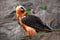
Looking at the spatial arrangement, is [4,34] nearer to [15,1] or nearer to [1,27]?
[1,27]

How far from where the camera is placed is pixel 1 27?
33.0ft

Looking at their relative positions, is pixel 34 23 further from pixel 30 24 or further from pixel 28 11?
pixel 28 11

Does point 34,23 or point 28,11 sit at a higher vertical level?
point 34,23

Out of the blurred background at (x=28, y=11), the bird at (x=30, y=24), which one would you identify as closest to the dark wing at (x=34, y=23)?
the bird at (x=30, y=24)

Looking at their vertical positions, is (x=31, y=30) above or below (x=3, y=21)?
above

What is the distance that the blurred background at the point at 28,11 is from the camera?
904 cm

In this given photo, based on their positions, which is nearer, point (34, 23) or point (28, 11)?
point (34, 23)

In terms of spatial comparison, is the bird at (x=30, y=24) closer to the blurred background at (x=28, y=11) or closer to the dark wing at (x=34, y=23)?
the dark wing at (x=34, y=23)

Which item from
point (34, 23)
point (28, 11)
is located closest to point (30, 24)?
point (34, 23)

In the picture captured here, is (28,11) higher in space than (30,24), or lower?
lower

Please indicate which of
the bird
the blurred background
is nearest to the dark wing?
the bird

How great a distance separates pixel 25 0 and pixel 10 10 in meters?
0.75

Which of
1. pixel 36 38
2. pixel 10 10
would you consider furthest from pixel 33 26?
pixel 10 10

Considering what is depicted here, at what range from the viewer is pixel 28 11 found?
32.8ft
